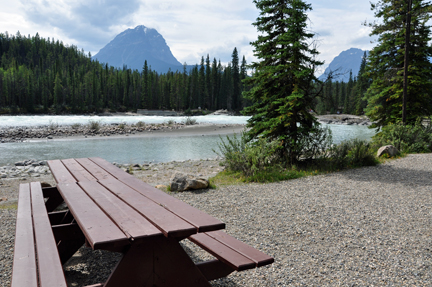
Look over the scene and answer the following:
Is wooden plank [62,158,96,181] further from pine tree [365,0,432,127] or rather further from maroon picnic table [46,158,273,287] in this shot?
pine tree [365,0,432,127]

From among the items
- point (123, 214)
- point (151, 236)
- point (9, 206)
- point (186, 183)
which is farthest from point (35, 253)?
point (9, 206)

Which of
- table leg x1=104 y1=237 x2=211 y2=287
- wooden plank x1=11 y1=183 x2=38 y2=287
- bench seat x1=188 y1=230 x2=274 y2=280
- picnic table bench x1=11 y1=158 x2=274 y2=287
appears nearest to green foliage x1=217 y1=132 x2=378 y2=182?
bench seat x1=188 y1=230 x2=274 y2=280

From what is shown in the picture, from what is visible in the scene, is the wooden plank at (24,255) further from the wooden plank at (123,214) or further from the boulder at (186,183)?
the boulder at (186,183)

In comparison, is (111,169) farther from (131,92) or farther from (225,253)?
(131,92)

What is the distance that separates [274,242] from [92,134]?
2445 centimetres

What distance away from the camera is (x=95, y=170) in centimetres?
353

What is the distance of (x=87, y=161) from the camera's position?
4.15 metres

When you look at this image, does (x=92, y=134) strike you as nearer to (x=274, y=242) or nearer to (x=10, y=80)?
(x=274, y=242)

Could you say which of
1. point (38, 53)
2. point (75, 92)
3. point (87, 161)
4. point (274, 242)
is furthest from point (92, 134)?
point (38, 53)

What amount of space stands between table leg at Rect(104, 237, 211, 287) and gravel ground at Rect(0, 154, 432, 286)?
0.81 metres

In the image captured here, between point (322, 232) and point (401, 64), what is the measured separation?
14.5 meters

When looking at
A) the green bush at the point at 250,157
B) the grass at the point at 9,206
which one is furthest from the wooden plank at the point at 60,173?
the green bush at the point at 250,157

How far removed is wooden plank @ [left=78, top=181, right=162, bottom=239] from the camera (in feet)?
5.48

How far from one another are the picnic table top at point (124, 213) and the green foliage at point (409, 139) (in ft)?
40.6
